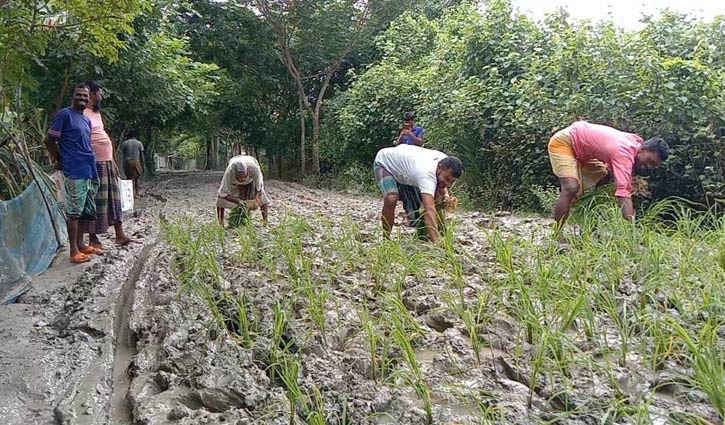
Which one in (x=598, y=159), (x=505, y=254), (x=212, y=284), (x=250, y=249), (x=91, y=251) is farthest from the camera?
(x=91, y=251)

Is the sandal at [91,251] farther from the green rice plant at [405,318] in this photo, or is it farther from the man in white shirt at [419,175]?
the green rice plant at [405,318]

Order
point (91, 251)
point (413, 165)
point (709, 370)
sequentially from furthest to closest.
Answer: point (91, 251) < point (413, 165) < point (709, 370)

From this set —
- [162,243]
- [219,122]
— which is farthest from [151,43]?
[219,122]

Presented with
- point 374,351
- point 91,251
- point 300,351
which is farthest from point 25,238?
point 374,351

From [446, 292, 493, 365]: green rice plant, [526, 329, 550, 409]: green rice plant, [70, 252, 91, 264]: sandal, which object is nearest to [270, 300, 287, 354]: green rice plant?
[446, 292, 493, 365]: green rice plant

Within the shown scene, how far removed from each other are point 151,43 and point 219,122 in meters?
10.7

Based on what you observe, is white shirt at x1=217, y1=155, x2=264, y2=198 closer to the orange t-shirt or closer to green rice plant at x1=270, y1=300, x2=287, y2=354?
the orange t-shirt

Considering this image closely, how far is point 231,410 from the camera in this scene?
179 centimetres

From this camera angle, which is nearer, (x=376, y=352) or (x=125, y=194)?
(x=376, y=352)

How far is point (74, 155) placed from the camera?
153 inches

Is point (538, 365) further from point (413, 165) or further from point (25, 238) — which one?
point (25, 238)

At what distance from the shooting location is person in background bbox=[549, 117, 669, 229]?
330cm

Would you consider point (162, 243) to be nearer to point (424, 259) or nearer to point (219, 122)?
point (424, 259)

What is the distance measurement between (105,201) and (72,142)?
0.57 metres
